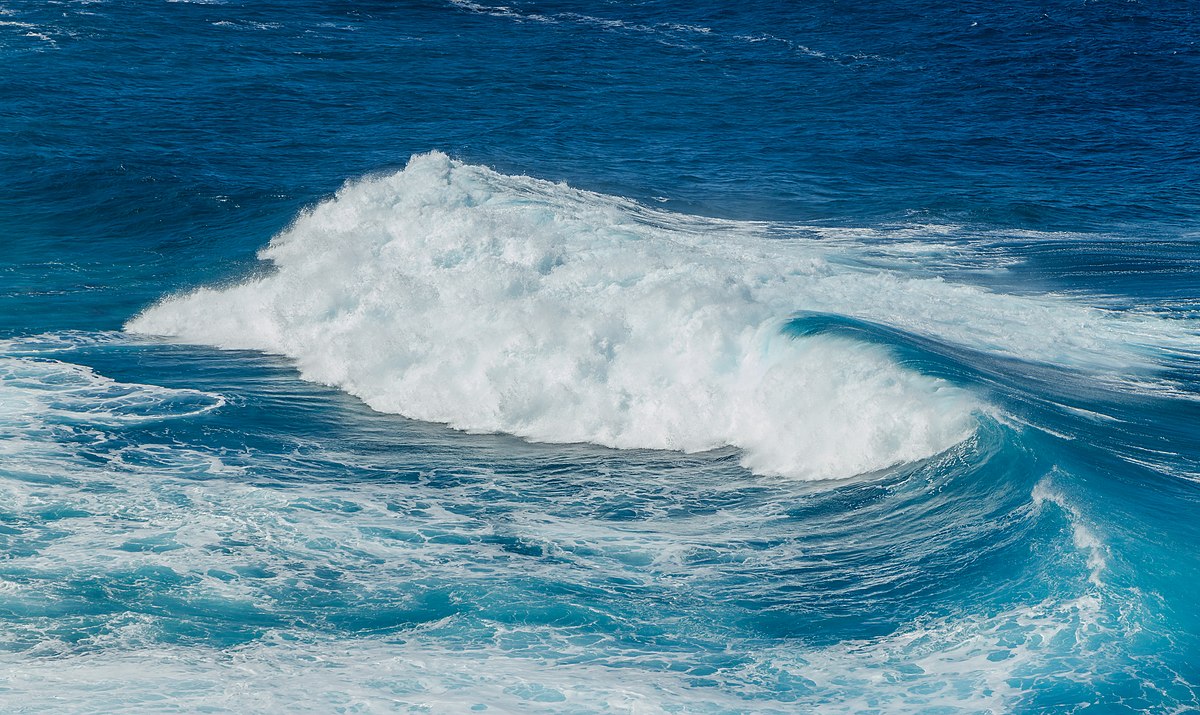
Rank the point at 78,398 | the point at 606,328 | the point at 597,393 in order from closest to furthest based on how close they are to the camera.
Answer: the point at 78,398, the point at 597,393, the point at 606,328

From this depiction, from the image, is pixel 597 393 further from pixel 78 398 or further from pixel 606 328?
pixel 78 398

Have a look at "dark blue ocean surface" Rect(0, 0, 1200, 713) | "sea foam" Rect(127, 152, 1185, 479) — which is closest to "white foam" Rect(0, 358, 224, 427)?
"dark blue ocean surface" Rect(0, 0, 1200, 713)

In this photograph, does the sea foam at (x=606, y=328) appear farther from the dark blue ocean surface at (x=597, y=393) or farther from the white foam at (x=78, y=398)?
the white foam at (x=78, y=398)

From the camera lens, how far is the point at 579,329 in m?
14.3

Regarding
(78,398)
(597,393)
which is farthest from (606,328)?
(78,398)

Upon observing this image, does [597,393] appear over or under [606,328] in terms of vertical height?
→ under

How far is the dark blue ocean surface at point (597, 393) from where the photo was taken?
8242 mm

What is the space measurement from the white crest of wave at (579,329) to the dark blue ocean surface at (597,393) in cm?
6

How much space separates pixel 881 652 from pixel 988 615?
2.87ft

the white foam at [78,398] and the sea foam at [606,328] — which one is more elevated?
the sea foam at [606,328]

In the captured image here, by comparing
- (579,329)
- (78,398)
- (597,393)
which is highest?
(579,329)

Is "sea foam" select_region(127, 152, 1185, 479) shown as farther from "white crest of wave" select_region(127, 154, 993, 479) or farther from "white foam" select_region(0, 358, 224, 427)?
"white foam" select_region(0, 358, 224, 427)

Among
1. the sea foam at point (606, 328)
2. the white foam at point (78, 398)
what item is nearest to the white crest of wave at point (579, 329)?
the sea foam at point (606, 328)

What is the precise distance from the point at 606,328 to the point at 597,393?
97cm
